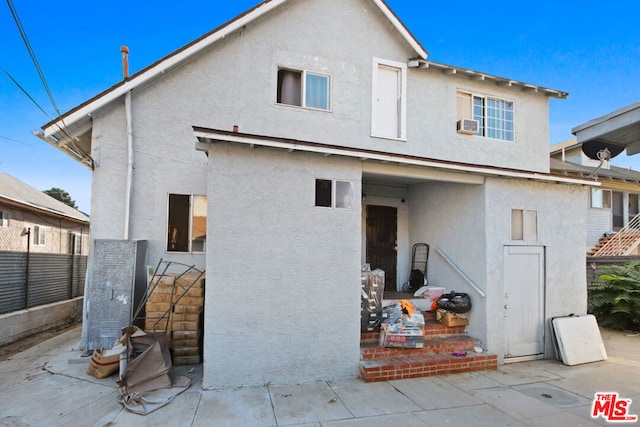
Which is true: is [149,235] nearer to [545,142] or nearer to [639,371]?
[639,371]

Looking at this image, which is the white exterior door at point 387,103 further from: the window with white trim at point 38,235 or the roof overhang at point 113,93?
the window with white trim at point 38,235

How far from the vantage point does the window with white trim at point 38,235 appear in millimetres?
10188

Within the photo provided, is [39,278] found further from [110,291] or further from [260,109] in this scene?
Result: [260,109]

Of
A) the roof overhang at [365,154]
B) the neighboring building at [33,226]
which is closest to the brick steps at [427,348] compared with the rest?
the roof overhang at [365,154]

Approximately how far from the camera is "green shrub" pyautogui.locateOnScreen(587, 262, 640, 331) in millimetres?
9039

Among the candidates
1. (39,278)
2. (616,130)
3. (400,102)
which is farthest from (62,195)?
(616,130)

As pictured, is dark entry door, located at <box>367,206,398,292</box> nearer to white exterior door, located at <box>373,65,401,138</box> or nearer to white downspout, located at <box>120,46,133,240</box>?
white exterior door, located at <box>373,65,401,138</box>

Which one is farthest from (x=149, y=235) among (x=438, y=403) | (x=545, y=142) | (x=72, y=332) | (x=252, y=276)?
(x=545, y=142)

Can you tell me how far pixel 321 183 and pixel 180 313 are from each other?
11.4 feet

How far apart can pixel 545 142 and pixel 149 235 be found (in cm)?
1045

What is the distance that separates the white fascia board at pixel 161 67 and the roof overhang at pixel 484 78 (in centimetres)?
364

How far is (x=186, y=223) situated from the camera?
718 centimetres

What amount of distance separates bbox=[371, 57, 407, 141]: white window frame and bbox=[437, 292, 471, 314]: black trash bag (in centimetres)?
382

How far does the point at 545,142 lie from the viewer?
9.44 meters
